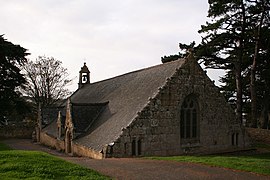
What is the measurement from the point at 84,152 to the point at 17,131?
26.4m

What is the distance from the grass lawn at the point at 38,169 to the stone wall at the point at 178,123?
552cm

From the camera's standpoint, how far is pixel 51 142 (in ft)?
99.2

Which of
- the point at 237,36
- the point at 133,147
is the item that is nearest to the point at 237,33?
the point at 237,36

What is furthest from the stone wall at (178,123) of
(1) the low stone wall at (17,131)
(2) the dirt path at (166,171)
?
(1) the low stone wall at (17,131)

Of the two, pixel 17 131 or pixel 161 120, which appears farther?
pixel 17 131

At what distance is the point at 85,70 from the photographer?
42.6 m

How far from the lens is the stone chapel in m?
17.8

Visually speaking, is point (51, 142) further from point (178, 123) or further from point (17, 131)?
point (178, 123)

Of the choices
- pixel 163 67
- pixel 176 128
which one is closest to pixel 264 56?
pixel 163 67

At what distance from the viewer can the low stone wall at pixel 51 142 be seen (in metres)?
25.8

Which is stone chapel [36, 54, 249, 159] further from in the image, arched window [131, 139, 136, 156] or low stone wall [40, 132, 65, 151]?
low stone wall [40, 132, 65, 151]

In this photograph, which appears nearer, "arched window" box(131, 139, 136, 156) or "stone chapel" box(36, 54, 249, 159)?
"arched window" box(131, 139, 136, 156)

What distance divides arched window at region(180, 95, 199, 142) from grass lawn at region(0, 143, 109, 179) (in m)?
9.86

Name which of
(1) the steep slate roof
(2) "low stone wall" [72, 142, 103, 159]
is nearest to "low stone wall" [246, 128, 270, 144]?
(1) the steep slate roof
